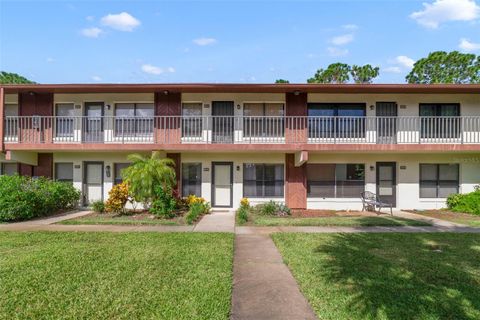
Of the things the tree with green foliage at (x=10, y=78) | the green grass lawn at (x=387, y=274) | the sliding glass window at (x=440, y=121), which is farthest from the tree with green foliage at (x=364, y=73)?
the tree with green foliage at (x=10, y=78)

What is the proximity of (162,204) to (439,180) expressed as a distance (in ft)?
42.3

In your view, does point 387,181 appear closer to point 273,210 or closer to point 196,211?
point 273,210

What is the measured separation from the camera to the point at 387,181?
1426cm

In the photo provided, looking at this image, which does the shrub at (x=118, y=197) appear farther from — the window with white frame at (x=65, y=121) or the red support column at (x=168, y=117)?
the window with white frame at (x=65, y=121)

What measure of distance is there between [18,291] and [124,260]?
1823mm

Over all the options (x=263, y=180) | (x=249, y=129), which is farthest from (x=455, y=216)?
(x=249, y=129)

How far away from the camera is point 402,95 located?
549 inches

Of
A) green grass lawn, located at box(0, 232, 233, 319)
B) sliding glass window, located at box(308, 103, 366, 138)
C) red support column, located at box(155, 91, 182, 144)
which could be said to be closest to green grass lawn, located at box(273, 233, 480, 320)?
green grass lawn, located at box(0, 232, 233, 319)

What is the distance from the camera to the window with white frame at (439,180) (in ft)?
46.2

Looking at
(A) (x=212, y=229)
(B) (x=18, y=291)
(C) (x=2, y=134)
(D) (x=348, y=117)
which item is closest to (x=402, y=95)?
(D) (x=348, y=117)

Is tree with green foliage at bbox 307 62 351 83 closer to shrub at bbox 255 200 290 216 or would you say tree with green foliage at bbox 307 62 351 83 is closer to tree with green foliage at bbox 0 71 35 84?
shrub at bbox 255 200 290 216

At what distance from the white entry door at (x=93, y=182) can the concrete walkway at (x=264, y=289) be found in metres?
9.98

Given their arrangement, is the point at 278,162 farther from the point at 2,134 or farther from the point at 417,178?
the point at 2,134

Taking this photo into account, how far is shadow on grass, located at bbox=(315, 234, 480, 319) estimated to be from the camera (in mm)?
3920
